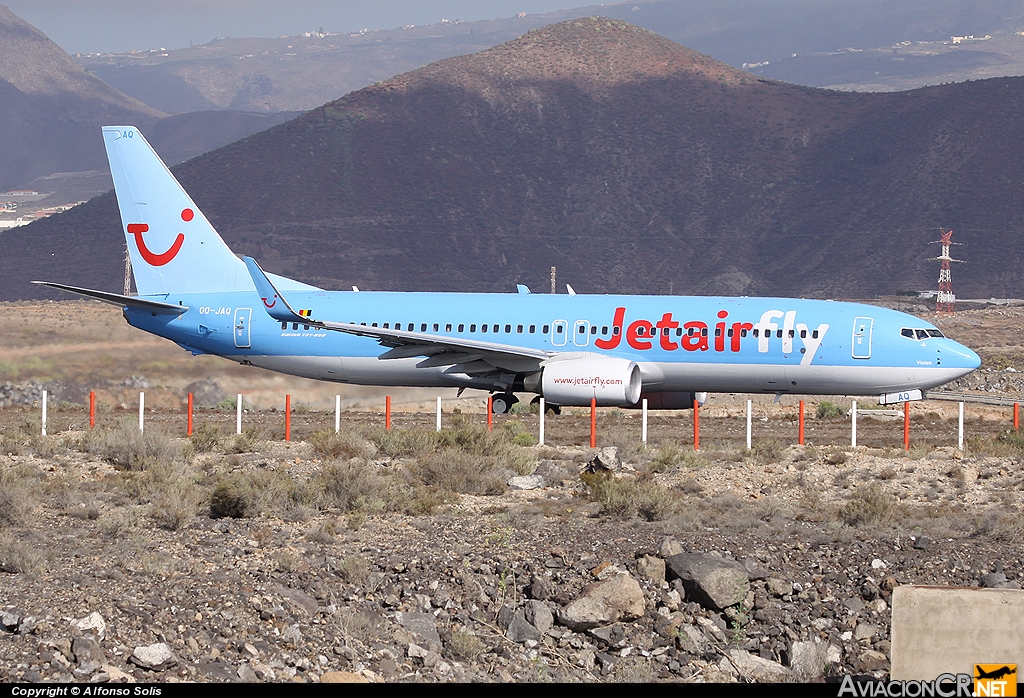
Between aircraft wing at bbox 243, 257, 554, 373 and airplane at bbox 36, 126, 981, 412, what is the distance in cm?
5

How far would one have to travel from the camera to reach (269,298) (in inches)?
1184

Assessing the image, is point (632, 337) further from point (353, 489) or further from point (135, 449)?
point (353, 489)

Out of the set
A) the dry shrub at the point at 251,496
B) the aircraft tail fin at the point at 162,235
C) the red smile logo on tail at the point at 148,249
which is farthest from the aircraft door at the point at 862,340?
the red smile logo on tail at the point at 148,249

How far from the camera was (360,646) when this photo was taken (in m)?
12.3

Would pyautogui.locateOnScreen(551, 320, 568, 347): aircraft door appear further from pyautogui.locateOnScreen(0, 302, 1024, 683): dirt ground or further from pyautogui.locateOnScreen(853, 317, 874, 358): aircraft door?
pyautogui.locateOnScreen(853, 317, 874, 358): aircraft door

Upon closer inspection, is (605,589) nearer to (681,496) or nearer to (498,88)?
(681,496)

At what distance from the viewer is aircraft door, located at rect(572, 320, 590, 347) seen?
1172 inches

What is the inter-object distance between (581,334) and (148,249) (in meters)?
12.1

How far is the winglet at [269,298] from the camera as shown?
28.8 metres

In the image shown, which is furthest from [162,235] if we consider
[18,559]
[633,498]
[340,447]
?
[18,559]

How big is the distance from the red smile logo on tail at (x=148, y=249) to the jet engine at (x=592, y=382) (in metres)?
11.0

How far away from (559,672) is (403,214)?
14115cm

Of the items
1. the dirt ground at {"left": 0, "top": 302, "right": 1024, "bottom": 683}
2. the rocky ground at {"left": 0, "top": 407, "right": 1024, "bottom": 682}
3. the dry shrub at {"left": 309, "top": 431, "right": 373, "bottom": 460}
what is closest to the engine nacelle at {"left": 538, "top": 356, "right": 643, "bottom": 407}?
the dirt ground at {"left": 0, "top": 302, "right": 1024, "bottom": 683}

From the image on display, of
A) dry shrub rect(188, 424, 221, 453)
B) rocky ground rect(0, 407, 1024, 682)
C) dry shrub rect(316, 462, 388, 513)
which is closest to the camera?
rocky ground rect(0, 407, 1024, 682)
